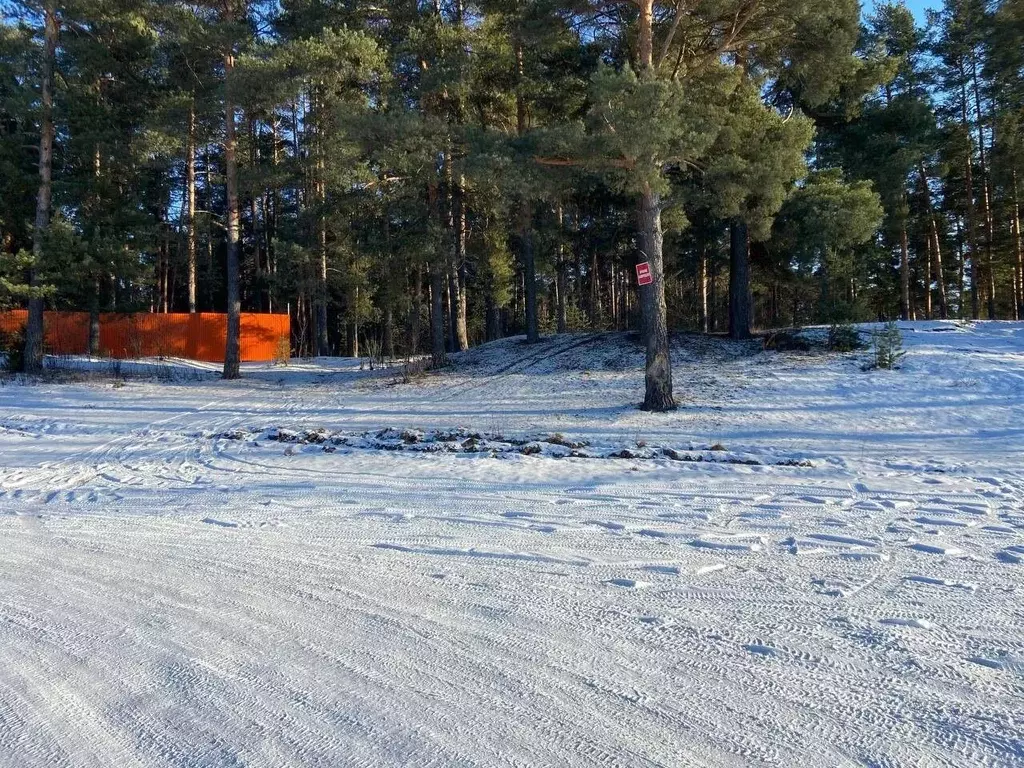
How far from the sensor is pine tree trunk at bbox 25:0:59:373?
18.6 m

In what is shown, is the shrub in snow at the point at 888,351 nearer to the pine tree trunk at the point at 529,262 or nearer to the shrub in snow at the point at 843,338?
the shrub in snow at the point at 843,338

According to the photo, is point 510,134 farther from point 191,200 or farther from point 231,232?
point 191,200

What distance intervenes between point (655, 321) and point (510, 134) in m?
4.35

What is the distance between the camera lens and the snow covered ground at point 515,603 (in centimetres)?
257

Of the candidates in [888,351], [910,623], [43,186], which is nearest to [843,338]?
[888,351]

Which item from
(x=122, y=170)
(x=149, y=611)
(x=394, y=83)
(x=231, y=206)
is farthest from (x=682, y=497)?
(x=122, y=170)

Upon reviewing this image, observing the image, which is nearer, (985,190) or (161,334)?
(985,190)

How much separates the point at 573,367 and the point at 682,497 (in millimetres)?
10601

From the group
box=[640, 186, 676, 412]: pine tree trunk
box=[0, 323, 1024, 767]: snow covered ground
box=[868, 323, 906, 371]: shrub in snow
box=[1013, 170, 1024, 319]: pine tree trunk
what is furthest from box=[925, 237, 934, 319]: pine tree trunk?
box=[0, 323, 1024, 767]: snow covered ground

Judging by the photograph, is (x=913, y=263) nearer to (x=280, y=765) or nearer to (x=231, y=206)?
(x=231, y=206)

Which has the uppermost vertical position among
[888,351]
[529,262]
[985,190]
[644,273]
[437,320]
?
[985,190]

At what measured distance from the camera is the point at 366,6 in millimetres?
17469

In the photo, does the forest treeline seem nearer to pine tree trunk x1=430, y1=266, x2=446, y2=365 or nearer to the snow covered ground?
pine tree trunk x1=430, y1=266, x2=446, y2=365

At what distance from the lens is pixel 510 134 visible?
1250 cm
